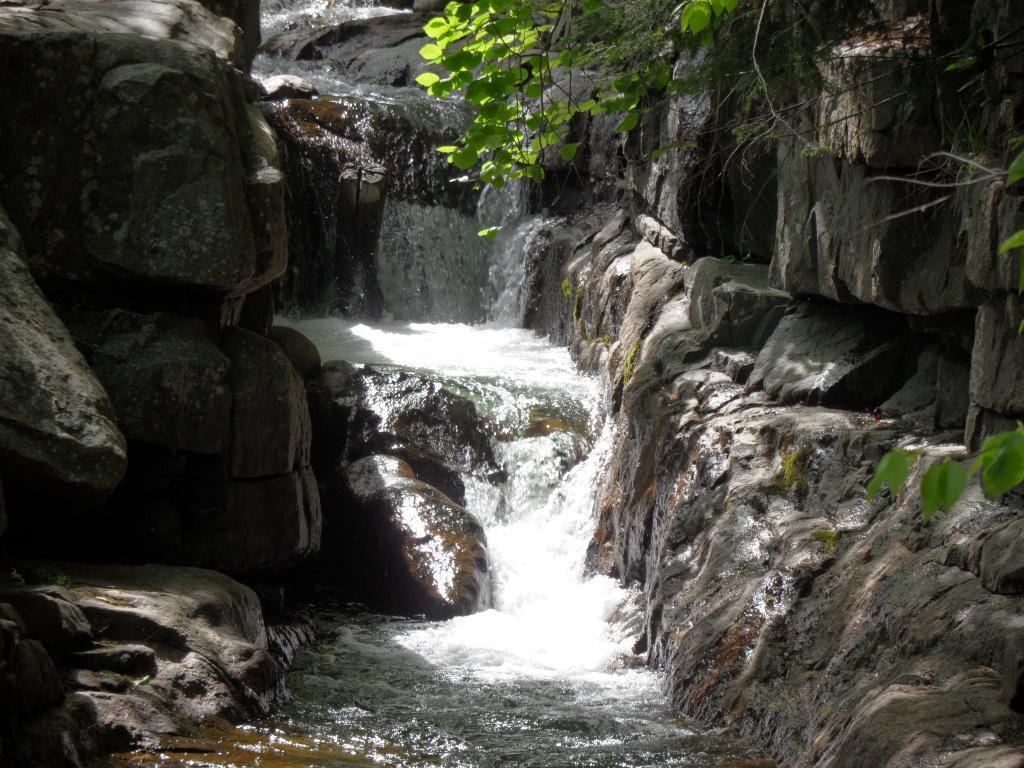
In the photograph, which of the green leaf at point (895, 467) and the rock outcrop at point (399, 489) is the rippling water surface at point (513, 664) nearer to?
the rock outcrop at point (399, 489)

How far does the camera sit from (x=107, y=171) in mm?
6613

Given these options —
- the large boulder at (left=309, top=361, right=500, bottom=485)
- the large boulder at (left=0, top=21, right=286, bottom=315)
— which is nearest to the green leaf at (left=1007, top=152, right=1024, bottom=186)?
the large boulder at (left=0, top=21, right=286, bottom=315)

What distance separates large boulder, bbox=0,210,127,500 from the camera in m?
4.91

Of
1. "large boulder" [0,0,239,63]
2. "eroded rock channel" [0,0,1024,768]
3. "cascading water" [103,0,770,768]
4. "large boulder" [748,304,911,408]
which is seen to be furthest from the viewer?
"large boulder" [0,0,239,63]

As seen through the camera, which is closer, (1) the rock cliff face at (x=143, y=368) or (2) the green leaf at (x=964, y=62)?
(2) the green leaf at (x=964, y=62)

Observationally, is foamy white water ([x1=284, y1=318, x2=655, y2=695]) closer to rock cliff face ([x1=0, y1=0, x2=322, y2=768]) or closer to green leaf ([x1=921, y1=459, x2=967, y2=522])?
rock cliff face ([x1=0, y1=0, x2=322, y2=768])

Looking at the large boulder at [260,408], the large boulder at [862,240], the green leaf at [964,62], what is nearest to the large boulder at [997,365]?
the large boulder at [862,240]

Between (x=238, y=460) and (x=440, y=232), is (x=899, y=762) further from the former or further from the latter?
(x=440, y=232)

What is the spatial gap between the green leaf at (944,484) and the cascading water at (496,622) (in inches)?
122

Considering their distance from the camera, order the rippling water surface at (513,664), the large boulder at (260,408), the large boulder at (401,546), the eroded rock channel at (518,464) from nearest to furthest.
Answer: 1. the eroded rock channel at (518,464)
2. the rippling water surface at (513,664)
3. the large boulder at (260,408)
4. the large boulder at (401,546)

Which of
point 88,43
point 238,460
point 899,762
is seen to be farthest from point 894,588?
point 88,43

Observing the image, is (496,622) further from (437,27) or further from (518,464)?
(437,27)

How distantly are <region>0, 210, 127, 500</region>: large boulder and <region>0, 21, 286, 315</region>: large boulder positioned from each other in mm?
1079

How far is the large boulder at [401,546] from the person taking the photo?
8.41 meters
